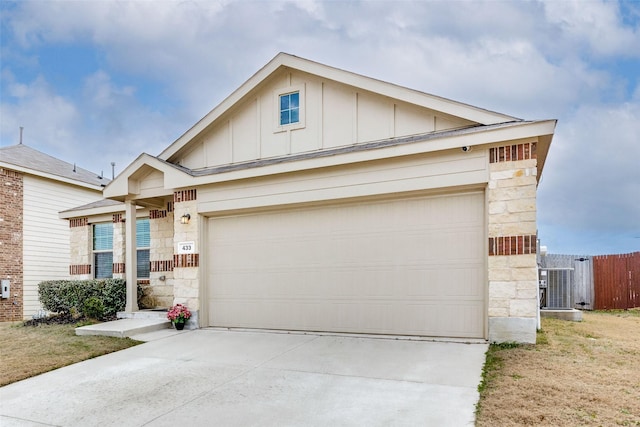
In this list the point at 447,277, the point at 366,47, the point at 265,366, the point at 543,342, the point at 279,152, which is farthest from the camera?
the point at 366,47

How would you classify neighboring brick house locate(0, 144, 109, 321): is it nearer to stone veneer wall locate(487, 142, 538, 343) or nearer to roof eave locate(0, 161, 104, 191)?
roof eave locate(0, 161, 104, 191)

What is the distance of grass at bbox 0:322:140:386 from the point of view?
6.19 meters

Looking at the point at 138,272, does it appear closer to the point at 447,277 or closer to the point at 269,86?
the point at 269,86

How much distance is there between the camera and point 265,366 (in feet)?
19.1

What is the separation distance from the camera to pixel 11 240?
13.8m

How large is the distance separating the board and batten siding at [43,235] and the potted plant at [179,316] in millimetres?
8553

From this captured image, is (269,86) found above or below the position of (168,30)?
below

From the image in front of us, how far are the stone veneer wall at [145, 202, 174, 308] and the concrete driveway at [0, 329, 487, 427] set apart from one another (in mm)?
3945

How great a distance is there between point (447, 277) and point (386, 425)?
3659mm

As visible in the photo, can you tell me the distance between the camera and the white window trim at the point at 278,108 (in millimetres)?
8711

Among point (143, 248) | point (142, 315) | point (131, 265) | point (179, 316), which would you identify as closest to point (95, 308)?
point (142, 315)

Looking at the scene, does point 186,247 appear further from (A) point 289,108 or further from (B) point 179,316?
(A) point 289,108

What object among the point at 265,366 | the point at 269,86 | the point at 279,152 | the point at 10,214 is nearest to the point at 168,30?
the point at 269,86

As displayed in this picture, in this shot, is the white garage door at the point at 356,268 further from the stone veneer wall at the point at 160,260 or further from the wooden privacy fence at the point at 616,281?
the wooden privacy fence at the point at 616,281
